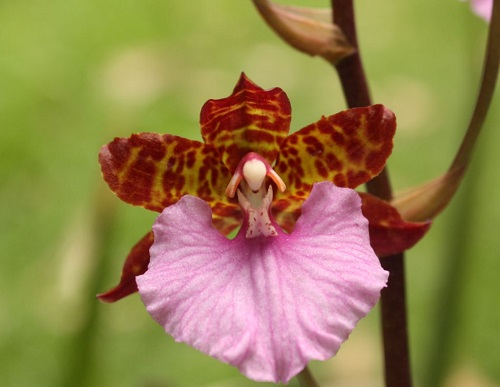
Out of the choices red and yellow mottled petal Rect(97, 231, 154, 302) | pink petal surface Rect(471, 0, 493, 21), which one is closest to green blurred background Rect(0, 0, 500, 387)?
pink petal surface Rect(471, 0, 493, 21)

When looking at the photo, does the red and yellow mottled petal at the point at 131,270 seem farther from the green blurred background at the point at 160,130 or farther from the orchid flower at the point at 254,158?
the green blurred background at the point at 160,130

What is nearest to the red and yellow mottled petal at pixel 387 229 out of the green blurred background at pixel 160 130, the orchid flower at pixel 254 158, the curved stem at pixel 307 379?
the orchid flower at pixel 254 158

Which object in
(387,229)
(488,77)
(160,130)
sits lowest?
(160,130)

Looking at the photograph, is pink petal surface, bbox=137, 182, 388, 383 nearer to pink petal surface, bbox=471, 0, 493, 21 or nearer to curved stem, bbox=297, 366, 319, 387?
curved stem, bbox=297, 366, 319, 387

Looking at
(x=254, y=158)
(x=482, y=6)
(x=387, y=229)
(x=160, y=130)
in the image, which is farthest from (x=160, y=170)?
(x=160, y=130)

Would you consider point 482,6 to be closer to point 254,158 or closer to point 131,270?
point 254,158

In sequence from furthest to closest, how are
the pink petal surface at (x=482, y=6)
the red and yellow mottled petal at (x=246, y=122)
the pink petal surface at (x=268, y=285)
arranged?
the pink petal surface at (x=482, y=6) < the red and yellow mottled petal at (x=246, y=122) < the pink petal surface at (x=268, y=285)
